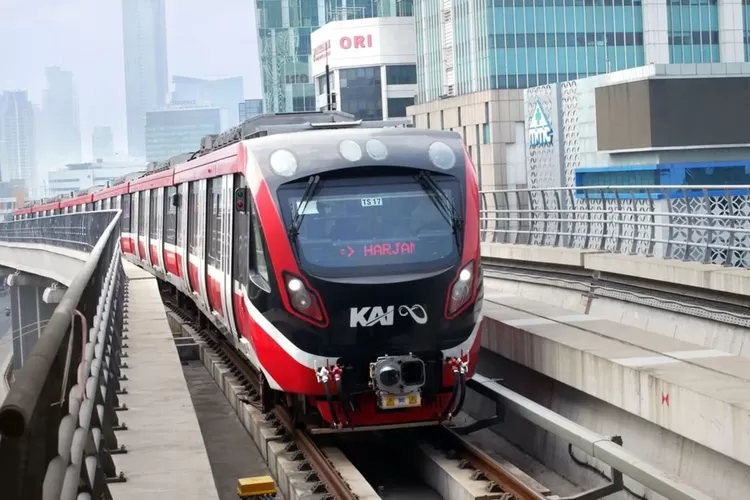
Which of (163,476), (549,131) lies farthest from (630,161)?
(163,476)

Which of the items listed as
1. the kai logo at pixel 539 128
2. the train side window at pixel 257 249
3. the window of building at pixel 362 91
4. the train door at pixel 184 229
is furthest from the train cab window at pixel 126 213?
the window of building at pixel 362 91

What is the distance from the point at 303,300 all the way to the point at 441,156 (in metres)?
1.91

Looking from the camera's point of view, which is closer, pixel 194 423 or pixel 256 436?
pixel 194 423

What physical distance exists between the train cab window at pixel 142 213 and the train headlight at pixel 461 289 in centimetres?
1789

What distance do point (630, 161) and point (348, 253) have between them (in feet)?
174

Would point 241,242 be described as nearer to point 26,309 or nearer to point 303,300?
point 303,300

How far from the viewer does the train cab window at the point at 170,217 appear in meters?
21.1

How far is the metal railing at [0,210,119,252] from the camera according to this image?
1044 inches

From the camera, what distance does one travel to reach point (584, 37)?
8362 cm

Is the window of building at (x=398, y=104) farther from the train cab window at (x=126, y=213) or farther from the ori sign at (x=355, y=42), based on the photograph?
the train cab window at (x=126, y=213)

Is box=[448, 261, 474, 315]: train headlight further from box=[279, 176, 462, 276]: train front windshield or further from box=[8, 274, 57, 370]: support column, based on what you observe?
box=[8, 274, 57, 370]: support column

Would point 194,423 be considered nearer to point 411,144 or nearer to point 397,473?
point 397,473

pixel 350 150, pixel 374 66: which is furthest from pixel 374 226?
pixel 374 66

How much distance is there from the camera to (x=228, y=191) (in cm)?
1325
